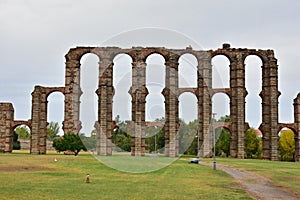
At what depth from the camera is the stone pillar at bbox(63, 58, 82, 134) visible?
199 ft

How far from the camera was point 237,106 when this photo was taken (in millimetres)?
60750

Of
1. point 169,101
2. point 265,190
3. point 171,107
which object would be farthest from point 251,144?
point 265,190

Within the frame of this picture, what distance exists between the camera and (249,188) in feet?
73.4

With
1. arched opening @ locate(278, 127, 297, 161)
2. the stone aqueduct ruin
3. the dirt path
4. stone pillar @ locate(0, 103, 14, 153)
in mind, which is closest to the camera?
the dirt path

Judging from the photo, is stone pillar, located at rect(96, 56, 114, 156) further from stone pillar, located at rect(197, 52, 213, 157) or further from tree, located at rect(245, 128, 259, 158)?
tree, located at rect(245, 128, 259, 158)

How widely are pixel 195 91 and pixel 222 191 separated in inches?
1715

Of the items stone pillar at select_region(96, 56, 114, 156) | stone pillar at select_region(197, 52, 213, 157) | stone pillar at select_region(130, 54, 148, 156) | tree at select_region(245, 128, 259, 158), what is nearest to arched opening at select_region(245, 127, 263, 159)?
tree at select_region(245, 128, 259, 158)

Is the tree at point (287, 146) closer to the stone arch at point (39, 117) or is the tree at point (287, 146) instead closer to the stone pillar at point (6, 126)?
the stone arch at point (39, 117)

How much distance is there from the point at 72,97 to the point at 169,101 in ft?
42.9

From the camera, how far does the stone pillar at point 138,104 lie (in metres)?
59.8

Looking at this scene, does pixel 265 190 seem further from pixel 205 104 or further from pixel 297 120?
pixel 297 120

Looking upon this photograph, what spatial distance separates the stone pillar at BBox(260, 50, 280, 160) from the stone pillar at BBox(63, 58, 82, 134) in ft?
82.5

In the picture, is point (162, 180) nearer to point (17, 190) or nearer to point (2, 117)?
point (17, 190)

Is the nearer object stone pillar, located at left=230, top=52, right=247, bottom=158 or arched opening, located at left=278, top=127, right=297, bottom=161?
stone pillar, located at left=230, top=52, right=247, bottom=158
